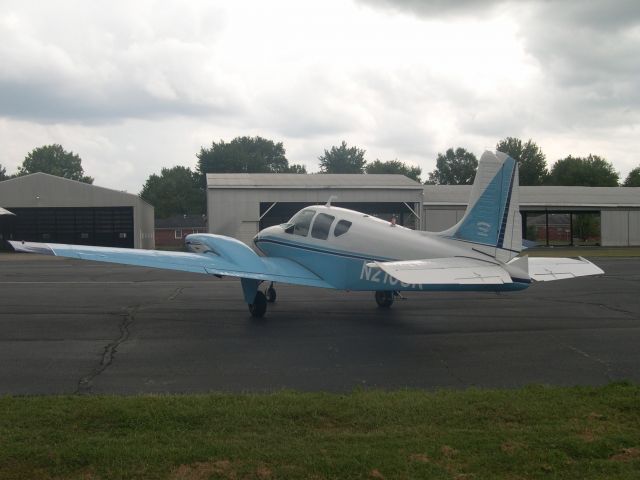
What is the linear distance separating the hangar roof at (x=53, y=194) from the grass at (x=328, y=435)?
1700 inches

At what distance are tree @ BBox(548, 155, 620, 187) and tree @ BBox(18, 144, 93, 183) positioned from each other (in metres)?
97.6

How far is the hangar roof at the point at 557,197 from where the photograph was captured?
53.2 meters

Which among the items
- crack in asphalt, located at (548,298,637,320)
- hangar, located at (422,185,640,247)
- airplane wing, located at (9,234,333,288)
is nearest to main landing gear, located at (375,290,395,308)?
airplane wing, located at (9,234,333,288)

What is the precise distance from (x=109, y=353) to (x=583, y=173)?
342 ft

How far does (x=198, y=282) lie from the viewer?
22.6 m

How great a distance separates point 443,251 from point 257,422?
7195 mm

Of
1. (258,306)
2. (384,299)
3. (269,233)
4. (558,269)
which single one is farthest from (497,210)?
(269,233)

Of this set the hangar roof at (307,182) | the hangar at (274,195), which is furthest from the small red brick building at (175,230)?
the hangar at (274,195)

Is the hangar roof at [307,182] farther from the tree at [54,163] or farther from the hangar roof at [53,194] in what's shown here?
the tree at [54,163]

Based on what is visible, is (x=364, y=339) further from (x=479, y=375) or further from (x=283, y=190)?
(x=283, y=190)

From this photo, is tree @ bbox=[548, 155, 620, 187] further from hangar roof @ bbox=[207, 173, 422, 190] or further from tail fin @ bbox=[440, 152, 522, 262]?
tail fin @ bbox=[440, 152, 522, 262]

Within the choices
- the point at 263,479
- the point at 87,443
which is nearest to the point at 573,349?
the point at 263,479

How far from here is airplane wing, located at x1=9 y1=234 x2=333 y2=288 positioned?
1345 centimetres

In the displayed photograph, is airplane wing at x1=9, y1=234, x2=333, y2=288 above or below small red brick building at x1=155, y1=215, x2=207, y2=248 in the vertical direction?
below
